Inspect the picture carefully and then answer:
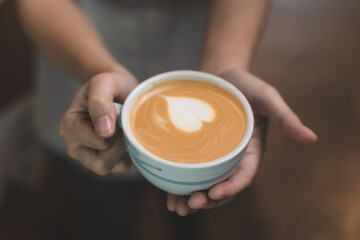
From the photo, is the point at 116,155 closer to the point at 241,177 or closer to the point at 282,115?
the point at 241,177

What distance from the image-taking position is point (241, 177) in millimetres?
913

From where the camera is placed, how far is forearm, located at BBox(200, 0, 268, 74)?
113 centimetres

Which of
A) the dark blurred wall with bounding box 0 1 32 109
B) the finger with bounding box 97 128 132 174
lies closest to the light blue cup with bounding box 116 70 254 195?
the finger with bounding box 97 128 132 174

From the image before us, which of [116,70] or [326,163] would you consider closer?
[116,70]

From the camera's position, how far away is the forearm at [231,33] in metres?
1.13

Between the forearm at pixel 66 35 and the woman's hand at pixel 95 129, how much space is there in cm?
15

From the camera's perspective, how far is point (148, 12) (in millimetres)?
1264

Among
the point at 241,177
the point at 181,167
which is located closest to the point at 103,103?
the point at 181,167

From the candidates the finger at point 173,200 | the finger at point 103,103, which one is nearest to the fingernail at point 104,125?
the finger at point 103,103

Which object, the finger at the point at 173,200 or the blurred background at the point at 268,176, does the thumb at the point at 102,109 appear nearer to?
the finger at the point at 173,200

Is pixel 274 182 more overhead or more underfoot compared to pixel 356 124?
more underfoot

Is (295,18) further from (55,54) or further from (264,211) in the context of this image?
(55,54)

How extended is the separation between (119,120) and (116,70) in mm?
245

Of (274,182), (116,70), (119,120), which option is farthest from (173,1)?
(274,182)
